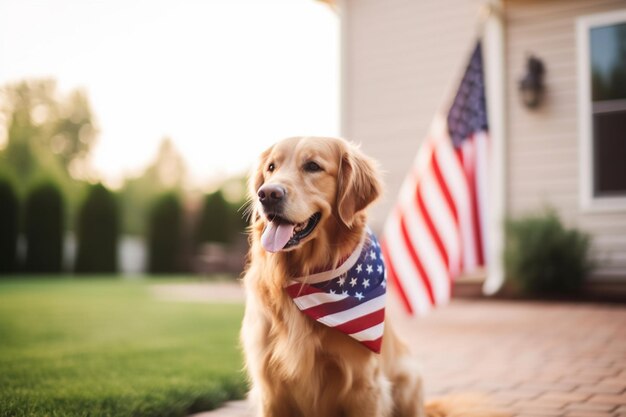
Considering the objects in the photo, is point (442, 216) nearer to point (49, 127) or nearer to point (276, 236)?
point (276, 236)

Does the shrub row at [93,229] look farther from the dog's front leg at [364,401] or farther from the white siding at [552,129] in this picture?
the dog's front leg at [364,401]

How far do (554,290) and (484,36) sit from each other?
12.2ft

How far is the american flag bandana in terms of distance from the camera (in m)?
2.40

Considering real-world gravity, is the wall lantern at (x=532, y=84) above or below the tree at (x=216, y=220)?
above

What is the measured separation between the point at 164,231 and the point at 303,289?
1805 cm

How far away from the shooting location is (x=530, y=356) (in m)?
4.41

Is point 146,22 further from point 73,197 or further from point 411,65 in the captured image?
A: point 73,197

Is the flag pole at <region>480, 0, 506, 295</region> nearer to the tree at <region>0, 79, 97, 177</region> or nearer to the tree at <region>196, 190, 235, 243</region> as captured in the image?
the tree at <region>196, 190, 235, 243</region>

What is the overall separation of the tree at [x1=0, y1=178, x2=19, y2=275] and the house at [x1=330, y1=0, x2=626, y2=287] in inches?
483

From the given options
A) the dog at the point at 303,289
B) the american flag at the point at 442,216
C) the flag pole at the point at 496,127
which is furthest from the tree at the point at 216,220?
the dog at the point at 303,289

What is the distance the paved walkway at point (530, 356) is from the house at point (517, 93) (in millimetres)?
1525

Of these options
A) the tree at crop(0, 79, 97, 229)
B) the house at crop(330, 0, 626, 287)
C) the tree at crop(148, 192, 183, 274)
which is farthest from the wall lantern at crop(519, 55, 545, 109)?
the tree at crop(0, 79, 97, 229)

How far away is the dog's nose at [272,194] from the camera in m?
2.31

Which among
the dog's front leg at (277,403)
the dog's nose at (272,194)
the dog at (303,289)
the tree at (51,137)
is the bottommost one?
the dog's front leg at (277,403)
